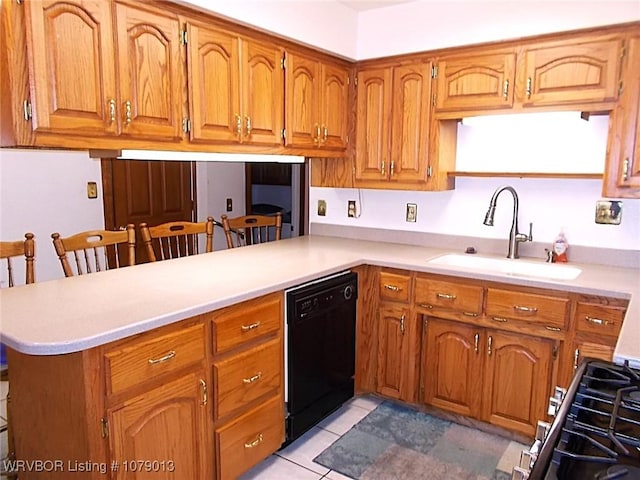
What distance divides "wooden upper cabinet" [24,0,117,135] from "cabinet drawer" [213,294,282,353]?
0.83 meters

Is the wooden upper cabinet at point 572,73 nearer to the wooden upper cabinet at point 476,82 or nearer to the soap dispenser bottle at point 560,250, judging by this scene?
the wooden upper cabinet at point 476,82

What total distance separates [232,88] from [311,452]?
1765 mm

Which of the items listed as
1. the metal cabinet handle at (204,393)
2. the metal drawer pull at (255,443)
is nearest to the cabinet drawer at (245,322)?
the metal cabinet handle at (204,393)

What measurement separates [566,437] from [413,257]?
180 cm

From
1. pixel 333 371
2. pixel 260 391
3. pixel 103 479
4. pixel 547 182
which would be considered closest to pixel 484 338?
pixel 333 371

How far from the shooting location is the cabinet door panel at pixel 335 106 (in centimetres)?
286

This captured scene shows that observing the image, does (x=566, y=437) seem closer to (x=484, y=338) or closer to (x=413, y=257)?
(x=484, y=338)

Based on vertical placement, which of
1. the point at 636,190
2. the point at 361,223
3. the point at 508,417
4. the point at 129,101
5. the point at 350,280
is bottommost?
the point at 508,417

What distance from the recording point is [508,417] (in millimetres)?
2398

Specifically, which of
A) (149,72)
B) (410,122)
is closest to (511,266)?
(410,122)

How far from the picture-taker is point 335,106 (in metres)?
2.94

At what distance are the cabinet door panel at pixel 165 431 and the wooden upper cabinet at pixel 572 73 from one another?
2074 millimetres

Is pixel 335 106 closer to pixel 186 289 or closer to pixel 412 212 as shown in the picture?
pixel 412 212

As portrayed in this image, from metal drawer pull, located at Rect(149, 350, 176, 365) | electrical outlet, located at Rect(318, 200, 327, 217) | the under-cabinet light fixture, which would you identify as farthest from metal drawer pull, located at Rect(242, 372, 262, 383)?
electrical outlet, located at Rect(318, 200, 327, 217)
